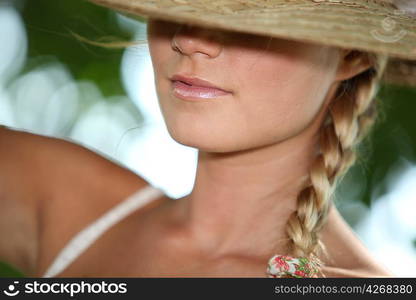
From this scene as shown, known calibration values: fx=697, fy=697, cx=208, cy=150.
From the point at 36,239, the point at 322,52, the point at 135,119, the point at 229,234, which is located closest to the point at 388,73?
the point at 322,52

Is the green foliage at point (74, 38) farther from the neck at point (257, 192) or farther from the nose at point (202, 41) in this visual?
the nose at point (202, 41)

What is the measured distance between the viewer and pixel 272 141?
1342 millimetres

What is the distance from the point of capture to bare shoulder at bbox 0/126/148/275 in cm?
166

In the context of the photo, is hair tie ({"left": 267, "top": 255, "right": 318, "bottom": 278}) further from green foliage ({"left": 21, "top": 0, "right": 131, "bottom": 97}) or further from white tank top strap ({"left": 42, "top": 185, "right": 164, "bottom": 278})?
green foliage ({"left": 21, "top": 0, "right": 131, "bottom": 97})

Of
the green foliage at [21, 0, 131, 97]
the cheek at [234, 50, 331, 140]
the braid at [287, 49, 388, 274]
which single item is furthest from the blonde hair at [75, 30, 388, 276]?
the green foliage at [21, 0, 131, 97]

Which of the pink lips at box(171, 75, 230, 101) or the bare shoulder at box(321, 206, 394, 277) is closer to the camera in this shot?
the pink lips at box(171, 75, 230, 101)

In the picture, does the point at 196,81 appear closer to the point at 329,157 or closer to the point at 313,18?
the point at 313,18

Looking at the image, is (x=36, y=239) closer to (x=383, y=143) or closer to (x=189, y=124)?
(x=189, y=124)

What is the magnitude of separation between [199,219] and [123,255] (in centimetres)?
19

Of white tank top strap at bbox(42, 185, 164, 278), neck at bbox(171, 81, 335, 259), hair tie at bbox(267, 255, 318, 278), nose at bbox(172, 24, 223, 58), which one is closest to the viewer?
nose at bbox(172, 24, 223, 58)

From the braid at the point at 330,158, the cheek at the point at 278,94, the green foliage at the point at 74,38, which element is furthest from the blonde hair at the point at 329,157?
the green foliage at the point at 74,38

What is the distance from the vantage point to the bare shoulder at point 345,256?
1.42m

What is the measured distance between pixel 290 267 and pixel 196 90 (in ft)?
1.29
